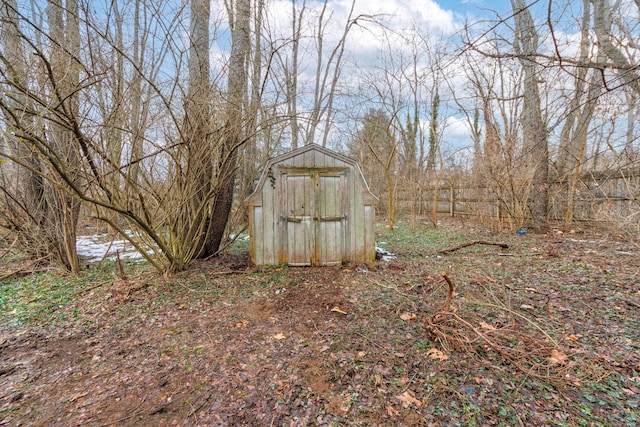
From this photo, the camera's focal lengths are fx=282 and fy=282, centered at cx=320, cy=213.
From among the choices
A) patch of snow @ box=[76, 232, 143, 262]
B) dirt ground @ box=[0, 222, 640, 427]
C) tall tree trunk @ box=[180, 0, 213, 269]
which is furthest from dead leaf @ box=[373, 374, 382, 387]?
patch of snow @ box=[76, 232, 143, 262]

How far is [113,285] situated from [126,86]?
9.07 ft

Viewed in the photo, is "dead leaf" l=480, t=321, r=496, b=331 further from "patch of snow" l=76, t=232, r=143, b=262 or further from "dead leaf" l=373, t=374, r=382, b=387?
"patch of snow" l=76, t=232, r=143, b=262

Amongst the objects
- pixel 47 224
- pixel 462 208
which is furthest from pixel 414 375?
pixel 462 208

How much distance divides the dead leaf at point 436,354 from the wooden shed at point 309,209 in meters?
3.01

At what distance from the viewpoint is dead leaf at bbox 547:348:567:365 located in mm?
2251

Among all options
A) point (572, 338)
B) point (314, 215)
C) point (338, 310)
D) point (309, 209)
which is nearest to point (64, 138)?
point (309, 209)

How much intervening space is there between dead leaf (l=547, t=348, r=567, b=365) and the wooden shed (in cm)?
340

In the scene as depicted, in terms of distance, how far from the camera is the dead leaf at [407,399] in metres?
1.96

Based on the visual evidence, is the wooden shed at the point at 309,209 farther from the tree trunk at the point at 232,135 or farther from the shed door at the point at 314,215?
the tree trunk at the point at 232,135

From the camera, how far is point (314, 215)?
529 centimetres

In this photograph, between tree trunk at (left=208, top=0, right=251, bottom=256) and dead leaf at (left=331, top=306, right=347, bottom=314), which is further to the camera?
tree trunk at (left=208, top=0, right=251, bottom=256)

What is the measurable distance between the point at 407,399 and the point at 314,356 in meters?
0.87

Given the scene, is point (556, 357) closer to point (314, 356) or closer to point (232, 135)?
point (314, 356)

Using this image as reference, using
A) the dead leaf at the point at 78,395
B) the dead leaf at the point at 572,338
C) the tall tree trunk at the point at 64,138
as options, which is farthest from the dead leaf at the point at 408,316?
the tall tree trunk at the point at 64,138
